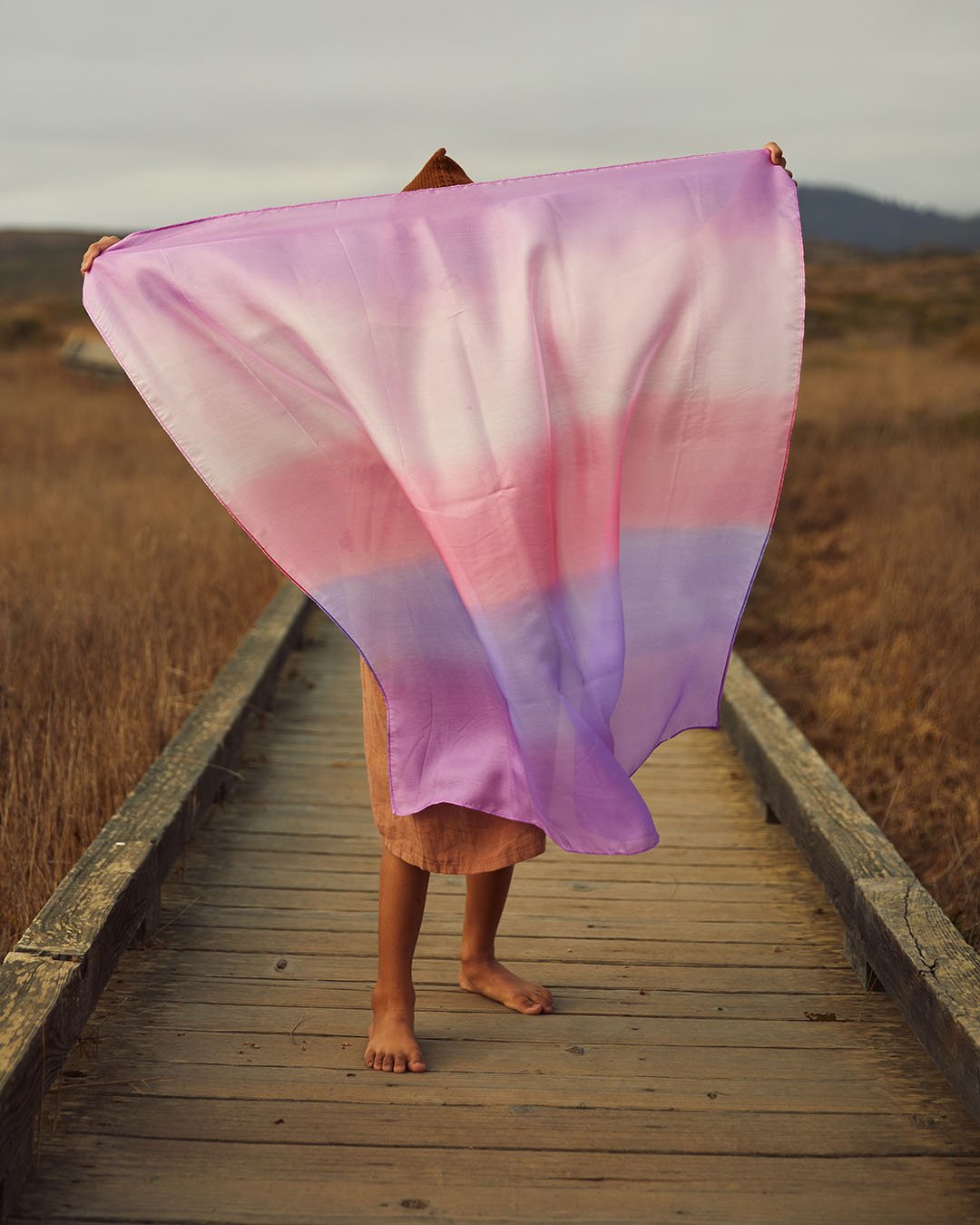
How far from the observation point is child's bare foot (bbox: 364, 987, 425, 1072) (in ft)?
8.46

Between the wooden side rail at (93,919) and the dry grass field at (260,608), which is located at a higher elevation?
the wooden side rail at (93,919)

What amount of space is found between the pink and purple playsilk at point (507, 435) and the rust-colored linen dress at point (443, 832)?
10 cm

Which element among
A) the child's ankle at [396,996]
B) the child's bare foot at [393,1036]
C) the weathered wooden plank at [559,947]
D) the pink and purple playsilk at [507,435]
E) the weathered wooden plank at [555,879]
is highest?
the pink and purple playsilk at [507,435]

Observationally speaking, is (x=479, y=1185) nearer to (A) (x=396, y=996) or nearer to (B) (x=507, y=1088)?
(B) (x=507, y=1088)

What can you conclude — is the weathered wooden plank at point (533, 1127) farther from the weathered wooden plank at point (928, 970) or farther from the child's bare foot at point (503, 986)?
Answer: the child's bare foot at point (503, 986)

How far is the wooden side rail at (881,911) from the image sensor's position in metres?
2.47

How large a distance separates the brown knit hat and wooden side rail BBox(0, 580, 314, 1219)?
1672 mm

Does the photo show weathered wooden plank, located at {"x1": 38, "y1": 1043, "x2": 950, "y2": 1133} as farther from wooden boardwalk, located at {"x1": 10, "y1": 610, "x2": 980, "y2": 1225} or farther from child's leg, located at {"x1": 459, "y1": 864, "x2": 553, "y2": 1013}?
child's leg, located at {"x1": 459, "y1": 864, "x2": 553, "y2": 1013}

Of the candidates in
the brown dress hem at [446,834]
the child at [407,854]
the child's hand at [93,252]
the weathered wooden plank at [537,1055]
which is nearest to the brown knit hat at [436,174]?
the child at [407,854]

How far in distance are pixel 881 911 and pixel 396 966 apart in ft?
3.65

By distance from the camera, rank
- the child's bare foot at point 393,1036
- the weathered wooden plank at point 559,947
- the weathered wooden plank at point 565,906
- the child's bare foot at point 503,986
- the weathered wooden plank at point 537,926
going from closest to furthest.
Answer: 1. the child's bare foot at point 393,1036
2. the child's bare foot at point 503,986
3. the weathered wooden plank at point 559,947
4. the weathered wooden plank at point 537,926
5. the weathered wooden plank at point 565,906

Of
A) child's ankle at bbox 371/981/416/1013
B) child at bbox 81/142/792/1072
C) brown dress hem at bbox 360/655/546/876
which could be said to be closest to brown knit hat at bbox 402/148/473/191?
child at bbox 81/142/792/1072

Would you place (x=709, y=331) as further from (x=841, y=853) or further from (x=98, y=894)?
(x=98, y=894)

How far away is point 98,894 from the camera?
284cm
